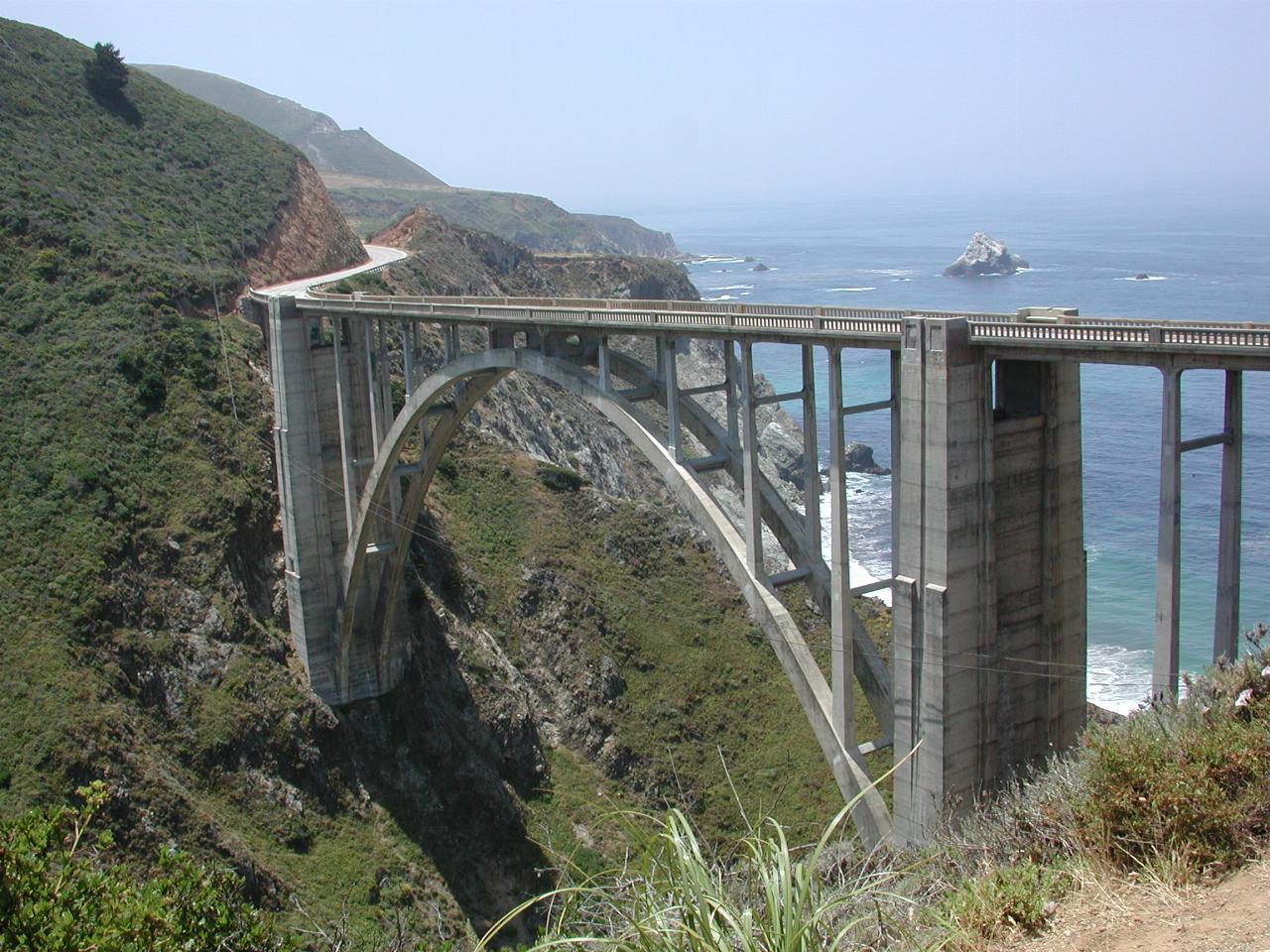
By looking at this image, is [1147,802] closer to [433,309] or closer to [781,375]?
[433,309]

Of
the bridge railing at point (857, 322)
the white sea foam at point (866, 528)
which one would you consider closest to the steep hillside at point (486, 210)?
the white sea foam at point (866, 528)

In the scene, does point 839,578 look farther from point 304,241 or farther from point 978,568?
point 304,241

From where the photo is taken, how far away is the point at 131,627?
31.1m

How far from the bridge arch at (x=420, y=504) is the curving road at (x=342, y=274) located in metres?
11.3

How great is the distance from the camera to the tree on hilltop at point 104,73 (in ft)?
188

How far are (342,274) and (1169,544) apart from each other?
149 feet

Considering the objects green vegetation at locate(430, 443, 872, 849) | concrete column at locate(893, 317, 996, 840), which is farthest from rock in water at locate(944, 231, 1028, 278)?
concrete column at locate(893, 317, 996, 840)

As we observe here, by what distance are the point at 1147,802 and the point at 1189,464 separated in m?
51.9

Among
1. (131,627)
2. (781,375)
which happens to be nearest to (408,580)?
(131,627)

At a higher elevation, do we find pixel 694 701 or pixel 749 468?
pixel 749 468

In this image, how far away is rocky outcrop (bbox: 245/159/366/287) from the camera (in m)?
A: 52.0

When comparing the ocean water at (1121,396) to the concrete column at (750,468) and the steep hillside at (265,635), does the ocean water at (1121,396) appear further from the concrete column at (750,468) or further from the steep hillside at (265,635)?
the concrete column at (750,468)

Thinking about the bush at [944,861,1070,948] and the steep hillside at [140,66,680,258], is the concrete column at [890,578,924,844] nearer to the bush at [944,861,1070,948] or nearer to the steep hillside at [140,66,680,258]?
the bush at [944,861,1070,948]

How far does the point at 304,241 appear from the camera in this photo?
5644cm
